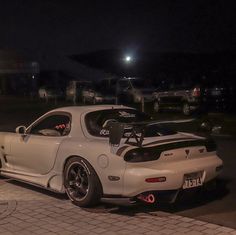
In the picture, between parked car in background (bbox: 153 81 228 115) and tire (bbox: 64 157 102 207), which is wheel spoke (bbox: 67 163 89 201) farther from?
parked car in background (bbox: 153 81 228 115)

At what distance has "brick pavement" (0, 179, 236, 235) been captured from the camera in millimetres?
5410

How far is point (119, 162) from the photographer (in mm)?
5969

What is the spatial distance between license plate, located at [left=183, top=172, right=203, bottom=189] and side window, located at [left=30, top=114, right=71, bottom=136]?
195 cm

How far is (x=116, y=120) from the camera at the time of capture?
23.3 ft

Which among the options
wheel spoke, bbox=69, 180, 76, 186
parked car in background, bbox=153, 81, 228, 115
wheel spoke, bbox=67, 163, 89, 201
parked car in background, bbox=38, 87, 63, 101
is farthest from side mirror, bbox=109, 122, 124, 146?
parked car in background, bbox=38, 87, 63, 101

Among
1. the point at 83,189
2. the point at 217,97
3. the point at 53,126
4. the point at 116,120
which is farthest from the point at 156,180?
the point at 217,97

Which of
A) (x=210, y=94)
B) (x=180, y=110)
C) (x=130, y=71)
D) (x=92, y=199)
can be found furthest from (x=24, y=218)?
(x=130, y=71)

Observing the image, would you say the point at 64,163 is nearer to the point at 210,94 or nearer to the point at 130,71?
the point at 210,94

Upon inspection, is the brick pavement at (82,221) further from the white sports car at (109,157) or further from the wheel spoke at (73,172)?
the wheel spoke at (73,172)

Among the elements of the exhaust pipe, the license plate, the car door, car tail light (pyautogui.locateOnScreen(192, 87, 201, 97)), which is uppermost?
car tail light (pyautogui.locateOnScreen(192, 87, 201, 97))

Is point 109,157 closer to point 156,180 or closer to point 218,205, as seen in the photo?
point 156,180

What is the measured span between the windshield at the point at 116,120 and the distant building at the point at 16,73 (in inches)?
1655

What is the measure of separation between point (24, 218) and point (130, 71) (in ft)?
164

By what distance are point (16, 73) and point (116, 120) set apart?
183 ft
